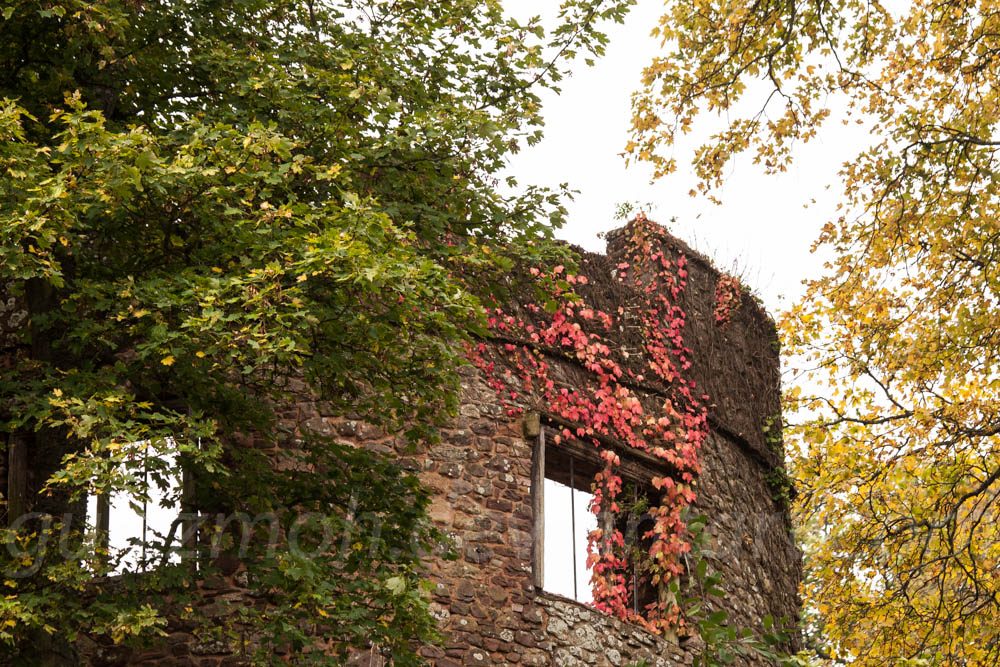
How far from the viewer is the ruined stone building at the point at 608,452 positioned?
8.72 m

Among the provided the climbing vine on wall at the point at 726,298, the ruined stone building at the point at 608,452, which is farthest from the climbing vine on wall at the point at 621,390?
the climbing vine on wall at the point at 726,298

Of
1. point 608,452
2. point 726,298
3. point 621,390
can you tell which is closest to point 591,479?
point 608,452

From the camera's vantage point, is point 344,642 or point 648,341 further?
point 648,341

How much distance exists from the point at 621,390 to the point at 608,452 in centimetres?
76

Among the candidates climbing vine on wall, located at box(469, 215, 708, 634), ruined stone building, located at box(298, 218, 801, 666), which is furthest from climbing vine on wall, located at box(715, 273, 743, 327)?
climbing vine on wall, located at box(469, 215, 708, 634)

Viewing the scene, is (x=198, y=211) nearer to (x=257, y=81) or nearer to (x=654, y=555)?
(x=257, y=81)

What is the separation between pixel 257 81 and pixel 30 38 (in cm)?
167

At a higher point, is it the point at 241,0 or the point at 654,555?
the point at 241,0

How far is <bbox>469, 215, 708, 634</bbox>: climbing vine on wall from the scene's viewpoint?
32.4 ft

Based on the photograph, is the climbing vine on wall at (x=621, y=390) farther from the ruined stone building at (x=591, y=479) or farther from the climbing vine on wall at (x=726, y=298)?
the climbing vine on wall at (x=726, y=298)

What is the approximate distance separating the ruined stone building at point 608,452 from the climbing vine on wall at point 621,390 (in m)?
0.02

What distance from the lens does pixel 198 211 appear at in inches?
245

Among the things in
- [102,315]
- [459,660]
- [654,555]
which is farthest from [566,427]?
[102,315]

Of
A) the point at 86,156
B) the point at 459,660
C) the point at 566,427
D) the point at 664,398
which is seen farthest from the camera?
the point at 664,398
